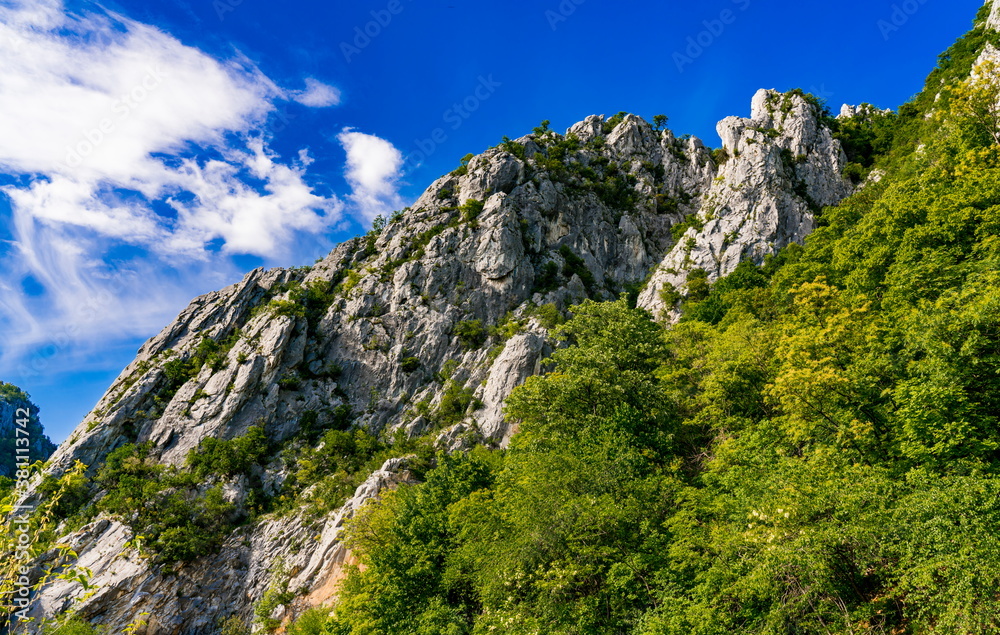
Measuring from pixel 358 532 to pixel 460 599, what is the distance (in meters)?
10.7

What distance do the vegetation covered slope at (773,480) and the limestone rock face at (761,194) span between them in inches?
945

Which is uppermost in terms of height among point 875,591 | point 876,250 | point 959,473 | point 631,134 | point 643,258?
point 631,134

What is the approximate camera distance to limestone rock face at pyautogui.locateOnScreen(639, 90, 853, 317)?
56.3 metres

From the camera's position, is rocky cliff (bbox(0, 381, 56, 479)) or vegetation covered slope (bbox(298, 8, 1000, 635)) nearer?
vegetation covered slope (bbox(298, 8, 1000, 635))

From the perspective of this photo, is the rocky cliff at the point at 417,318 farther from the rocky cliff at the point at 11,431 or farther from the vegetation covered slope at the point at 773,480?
the rocky cliff at the point at 11,431


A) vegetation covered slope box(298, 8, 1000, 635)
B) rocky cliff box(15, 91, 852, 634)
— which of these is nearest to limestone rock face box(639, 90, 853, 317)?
rocky cliff box(15, 91, 852, 634)

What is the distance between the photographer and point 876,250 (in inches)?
1019

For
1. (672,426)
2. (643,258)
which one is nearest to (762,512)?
(672,426)

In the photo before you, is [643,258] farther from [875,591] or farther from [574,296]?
[875,591]

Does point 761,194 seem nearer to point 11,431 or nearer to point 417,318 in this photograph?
point 417,318

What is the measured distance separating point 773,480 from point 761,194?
54.3 meters

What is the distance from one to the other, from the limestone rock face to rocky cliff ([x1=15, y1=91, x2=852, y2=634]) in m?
0.24

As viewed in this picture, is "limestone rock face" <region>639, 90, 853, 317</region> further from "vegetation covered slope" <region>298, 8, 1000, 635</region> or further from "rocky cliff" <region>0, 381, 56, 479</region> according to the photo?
Answer: "rocky cliff" <region>0, 381, 56, 479</region>

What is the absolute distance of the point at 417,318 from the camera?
197ft
